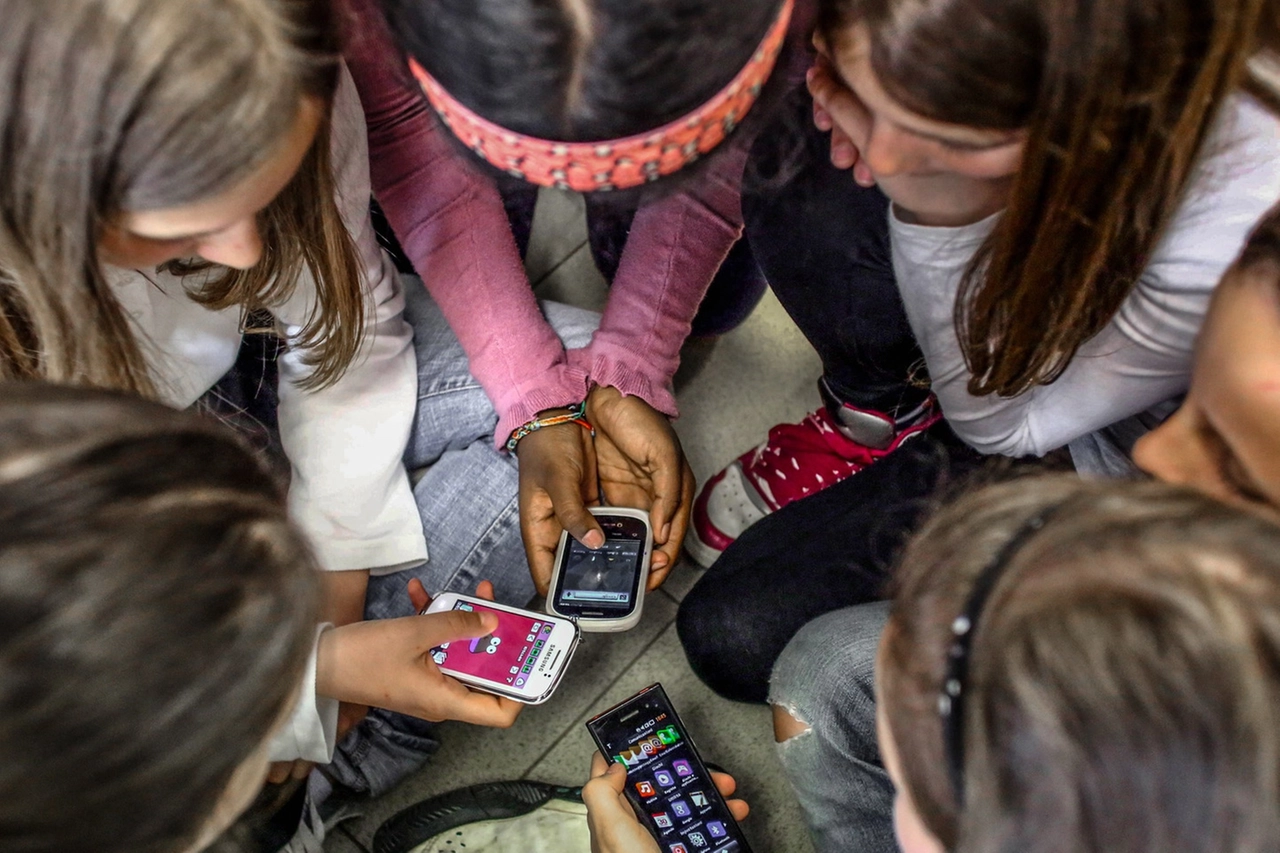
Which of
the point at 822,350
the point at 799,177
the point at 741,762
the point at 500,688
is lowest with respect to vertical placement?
the point at 741,762

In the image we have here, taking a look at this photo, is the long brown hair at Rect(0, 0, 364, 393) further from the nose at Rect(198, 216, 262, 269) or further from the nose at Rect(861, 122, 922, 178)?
the nose at Rect(861, 122, 922, 178)

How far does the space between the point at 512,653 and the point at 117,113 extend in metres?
0.54

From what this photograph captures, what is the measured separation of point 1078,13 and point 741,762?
2.64 feet

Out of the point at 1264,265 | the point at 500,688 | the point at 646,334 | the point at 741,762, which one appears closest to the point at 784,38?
the point at 1264,265

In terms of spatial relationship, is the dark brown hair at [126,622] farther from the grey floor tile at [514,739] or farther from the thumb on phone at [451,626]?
the grey floor tile at [514,739]

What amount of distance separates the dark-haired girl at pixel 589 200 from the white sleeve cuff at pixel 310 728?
0.21 meters

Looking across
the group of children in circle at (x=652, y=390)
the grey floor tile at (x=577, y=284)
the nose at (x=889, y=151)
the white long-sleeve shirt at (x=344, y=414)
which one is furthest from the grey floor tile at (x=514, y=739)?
the nose at (x=889, y=151)

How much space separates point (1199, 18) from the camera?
0.48 metres

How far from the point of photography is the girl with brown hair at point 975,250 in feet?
1.59

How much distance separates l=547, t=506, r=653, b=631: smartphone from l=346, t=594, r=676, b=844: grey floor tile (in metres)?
0.17

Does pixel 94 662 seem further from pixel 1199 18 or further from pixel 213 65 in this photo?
pixel 1199 18

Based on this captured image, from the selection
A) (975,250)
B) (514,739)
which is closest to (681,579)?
(514,739)

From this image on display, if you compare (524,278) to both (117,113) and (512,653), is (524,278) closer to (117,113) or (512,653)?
(512,653)

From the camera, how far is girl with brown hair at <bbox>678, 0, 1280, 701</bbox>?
49 cm
